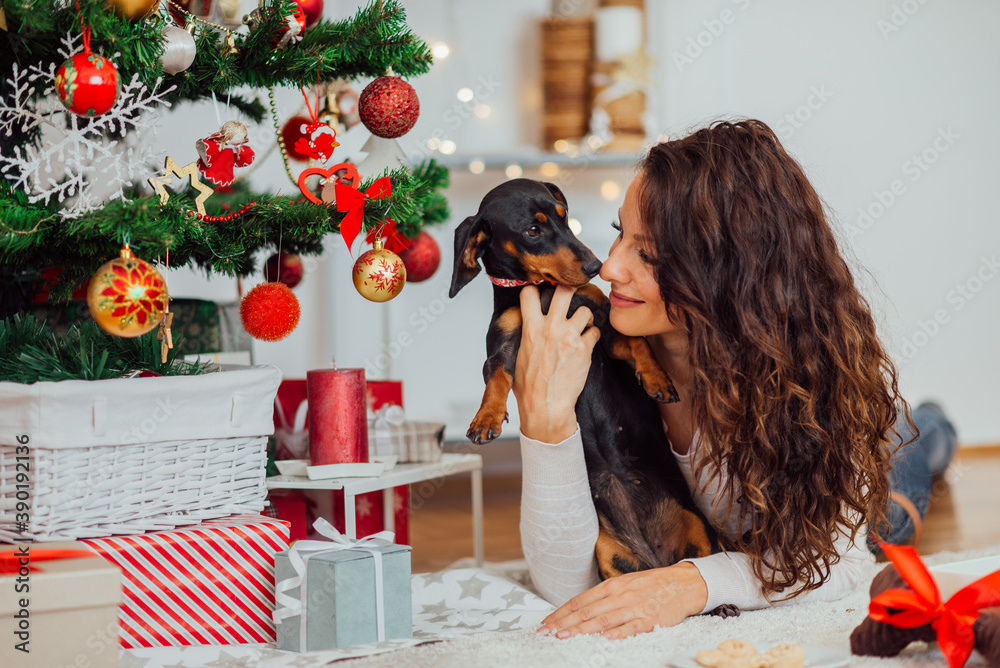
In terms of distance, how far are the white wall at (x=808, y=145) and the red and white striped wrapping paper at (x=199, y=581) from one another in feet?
5.66

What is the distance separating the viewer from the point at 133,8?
3.12 ft

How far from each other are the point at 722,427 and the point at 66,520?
831 millimetres

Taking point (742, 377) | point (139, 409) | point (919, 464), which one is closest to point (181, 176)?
point (139, 409)

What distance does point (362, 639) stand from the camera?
1.02 metres

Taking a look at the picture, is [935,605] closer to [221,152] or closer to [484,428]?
[484,428]

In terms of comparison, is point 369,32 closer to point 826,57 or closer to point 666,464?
point 666,464

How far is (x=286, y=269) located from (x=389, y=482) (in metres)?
0.50

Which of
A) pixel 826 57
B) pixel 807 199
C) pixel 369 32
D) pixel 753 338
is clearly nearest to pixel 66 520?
pixel 369 32

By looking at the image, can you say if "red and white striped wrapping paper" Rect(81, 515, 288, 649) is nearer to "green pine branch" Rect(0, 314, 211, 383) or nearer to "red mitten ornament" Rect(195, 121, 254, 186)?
"green pine branch" Rect(0, 314, 211, 383)

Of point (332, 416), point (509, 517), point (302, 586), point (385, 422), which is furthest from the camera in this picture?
point (509, 517)

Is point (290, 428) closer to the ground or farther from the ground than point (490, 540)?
farther from the ground

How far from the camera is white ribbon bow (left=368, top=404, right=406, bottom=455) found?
1.57m

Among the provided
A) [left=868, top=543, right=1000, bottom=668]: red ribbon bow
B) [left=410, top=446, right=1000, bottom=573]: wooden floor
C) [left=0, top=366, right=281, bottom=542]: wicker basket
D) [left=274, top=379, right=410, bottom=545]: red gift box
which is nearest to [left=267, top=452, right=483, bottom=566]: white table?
[left=274, top=379, right=410, bottom=545]: red gift box

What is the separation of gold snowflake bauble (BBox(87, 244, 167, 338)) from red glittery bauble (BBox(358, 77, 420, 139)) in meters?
0.40
